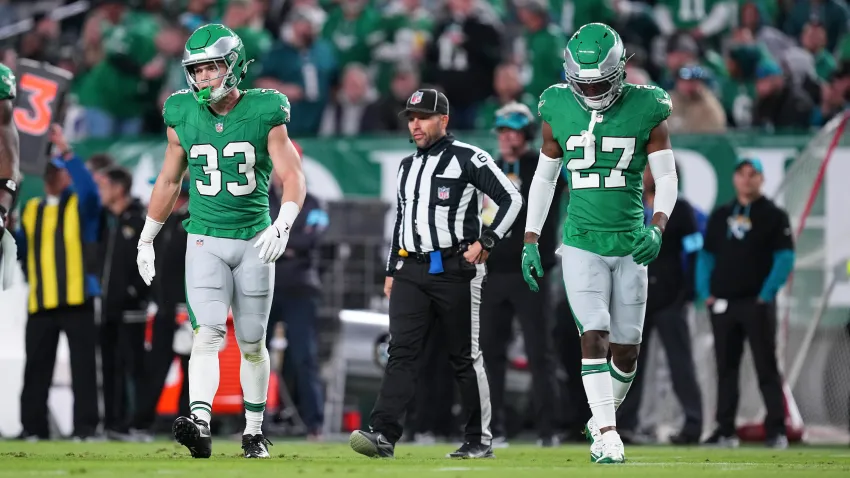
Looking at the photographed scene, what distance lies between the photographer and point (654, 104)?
7.59 m

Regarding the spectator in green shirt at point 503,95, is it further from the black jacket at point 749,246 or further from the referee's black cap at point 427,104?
the referee's black cap at point 427,104

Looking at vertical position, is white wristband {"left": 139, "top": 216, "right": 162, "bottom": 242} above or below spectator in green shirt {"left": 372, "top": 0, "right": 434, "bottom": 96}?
below

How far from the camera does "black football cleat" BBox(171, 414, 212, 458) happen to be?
286 inches

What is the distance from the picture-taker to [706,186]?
11992 mm

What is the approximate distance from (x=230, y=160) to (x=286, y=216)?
46cm

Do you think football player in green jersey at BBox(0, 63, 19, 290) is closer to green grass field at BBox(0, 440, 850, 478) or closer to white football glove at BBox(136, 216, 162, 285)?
white football glove at BBox(136, 216, 162, 285)

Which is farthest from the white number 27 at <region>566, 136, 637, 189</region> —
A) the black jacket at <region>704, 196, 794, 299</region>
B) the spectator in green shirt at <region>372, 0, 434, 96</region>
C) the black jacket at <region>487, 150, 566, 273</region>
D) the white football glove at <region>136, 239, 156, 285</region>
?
the spectator in green shirt at <region>372, 0, 434, 96</region>

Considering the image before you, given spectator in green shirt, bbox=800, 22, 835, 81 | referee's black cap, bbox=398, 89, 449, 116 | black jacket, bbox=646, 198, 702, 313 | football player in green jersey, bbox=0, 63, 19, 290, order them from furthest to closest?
1. spectator in green shirt, bbox=800, 22, 835, 81
2. black jacket, bbox=646, 198, 702, 313
3. referee's black cap, bbox=398, 89, 449, 116
4. football player in green jersey, bbox=0, 63, 19, 290

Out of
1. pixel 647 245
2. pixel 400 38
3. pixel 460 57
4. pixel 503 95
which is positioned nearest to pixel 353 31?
pixel 400 38

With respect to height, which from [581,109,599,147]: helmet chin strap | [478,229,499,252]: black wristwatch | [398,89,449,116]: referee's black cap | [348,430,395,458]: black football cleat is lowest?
[348,430,395,458]: black football cleat

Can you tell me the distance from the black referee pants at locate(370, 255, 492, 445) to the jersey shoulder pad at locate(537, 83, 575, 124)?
103 cm

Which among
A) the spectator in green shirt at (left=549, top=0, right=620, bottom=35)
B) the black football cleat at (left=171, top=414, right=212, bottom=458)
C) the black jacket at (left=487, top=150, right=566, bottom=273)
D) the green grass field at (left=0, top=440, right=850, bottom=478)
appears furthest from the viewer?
the spectator in green shirt at (left=549, top=0, right=620, bottom=35)

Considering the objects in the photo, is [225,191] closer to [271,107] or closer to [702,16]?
[271,107]

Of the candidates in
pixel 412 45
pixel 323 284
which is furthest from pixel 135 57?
pixel 323 284
